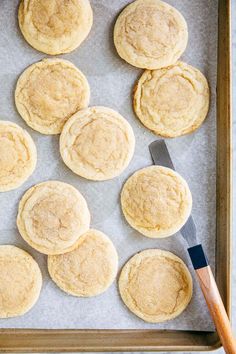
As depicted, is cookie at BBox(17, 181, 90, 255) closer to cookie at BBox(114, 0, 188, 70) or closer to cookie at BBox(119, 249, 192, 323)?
cookie at BBox(119, 249, 192, 323)

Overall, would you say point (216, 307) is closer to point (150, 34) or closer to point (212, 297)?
point (212, 297)

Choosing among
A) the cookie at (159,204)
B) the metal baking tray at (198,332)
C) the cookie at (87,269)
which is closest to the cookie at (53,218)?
the cookie at (87,269)

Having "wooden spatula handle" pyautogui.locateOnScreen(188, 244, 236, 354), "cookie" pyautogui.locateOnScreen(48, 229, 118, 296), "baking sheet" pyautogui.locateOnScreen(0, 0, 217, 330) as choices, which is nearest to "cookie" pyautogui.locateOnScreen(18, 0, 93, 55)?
"baking sheet" pyautogui.locateOnScreen(0, 0, 217, 330)

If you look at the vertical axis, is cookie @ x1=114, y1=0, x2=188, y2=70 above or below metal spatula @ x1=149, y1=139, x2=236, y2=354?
above

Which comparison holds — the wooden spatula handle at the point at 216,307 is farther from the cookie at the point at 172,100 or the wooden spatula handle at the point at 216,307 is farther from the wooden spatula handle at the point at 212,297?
the cookie at the point at 172,100

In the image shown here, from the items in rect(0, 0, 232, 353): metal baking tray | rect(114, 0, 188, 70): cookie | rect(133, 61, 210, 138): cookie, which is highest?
rect(114, 0, 188, 70): cookie

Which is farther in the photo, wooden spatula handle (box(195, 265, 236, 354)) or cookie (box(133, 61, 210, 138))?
cookie (box(133, 61, 210, 138))

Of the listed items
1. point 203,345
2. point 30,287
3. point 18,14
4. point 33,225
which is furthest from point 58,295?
point 18,14
